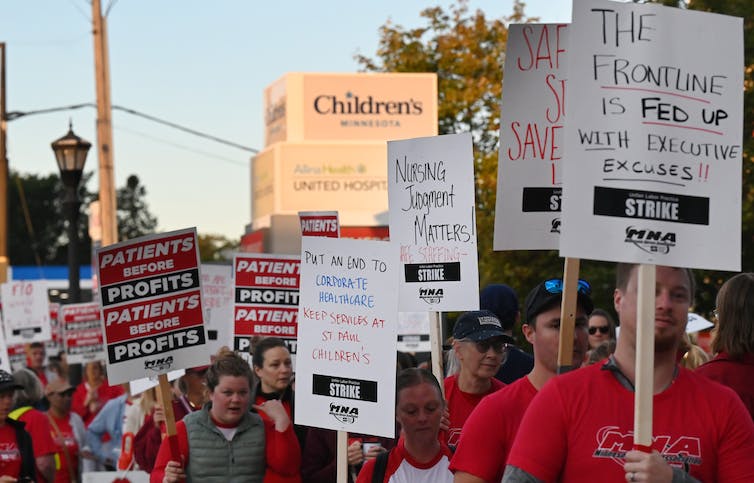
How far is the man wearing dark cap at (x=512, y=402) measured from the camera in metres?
5.30

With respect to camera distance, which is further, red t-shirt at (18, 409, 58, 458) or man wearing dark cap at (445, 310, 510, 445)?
red t-shirt at (18, 409, 58, 458)

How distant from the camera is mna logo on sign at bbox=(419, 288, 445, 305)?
8.25 m

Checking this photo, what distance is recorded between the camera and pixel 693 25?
466cm

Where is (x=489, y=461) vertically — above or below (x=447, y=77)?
below

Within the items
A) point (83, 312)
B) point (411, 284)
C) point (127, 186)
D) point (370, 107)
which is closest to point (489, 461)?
point (411, 284)

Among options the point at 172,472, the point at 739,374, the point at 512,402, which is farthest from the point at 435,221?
the point at 512,402

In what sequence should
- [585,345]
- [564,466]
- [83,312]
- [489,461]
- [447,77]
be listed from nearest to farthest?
[564,466] → [489,461] → [585,345] → [83,312] → [447,77]

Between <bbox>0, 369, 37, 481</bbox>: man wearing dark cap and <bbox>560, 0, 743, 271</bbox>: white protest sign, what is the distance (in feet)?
21.8

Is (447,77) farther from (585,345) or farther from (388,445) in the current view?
(585,345)

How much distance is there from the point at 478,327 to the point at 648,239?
10.1 feet

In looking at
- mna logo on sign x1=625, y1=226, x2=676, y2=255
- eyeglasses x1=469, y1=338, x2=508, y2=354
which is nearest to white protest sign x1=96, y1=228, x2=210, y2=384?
eyeglasses x1=469, y1=338, x2=508, y2=354

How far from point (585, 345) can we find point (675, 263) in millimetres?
1704

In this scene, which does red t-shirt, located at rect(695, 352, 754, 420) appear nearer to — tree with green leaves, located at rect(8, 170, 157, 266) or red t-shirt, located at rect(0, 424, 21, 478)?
red t-shirt, located at rect(0, 424, 21, 478)

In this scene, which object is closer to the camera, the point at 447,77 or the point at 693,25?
the point at 693,25
